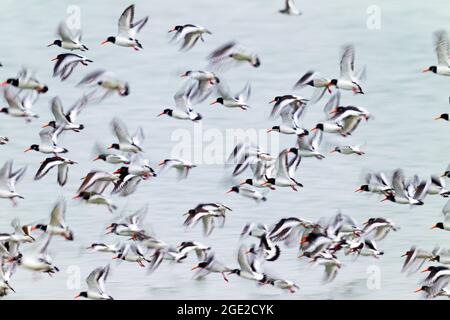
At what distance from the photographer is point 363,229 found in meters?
11.7

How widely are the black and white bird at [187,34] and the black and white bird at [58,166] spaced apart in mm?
1909

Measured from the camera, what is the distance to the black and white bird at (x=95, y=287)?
11594 millimetres

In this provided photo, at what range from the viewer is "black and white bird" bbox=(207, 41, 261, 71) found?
455 inches

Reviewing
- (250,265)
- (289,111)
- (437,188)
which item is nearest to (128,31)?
(289,111)

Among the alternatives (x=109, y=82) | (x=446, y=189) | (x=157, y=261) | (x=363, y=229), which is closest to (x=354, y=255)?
(x=363, y=229)

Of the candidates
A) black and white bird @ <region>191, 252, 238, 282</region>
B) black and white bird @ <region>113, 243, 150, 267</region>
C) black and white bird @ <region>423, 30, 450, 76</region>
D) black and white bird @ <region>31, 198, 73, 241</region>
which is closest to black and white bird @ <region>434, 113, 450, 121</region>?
black and white bird @ <region>423, 30, 450, 76</region>

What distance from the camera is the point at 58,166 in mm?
11977

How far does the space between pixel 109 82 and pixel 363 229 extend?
3434 mm

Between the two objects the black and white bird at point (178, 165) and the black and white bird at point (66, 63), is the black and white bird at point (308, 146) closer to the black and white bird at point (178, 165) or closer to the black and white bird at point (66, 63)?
the black and white bird at point (178, 165)

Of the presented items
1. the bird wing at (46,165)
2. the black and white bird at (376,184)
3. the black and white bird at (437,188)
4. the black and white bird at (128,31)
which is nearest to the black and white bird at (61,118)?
the bird wing at (46,165)

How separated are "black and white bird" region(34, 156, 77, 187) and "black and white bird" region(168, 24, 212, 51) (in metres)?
1.91

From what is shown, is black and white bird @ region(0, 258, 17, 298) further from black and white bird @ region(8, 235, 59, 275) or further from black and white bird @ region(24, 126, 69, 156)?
black and white bird @ region(24, 126, 69, 156)

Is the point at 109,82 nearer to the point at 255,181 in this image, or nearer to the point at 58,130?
the point at 58,130

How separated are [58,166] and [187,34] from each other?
2160mm
